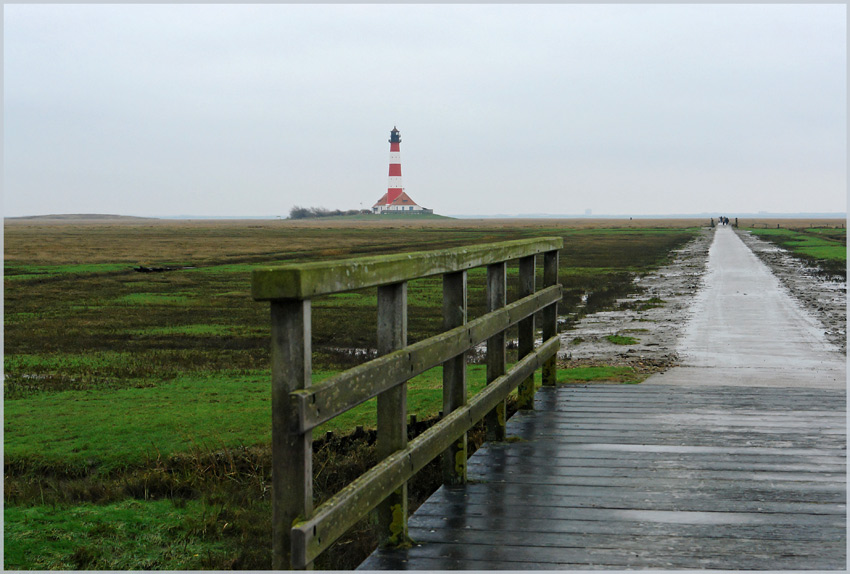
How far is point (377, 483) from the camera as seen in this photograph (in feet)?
12.1

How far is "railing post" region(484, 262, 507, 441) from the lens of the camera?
5.77 metres

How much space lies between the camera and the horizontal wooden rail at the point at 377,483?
3.10m

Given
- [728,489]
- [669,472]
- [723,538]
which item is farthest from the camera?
[669,472]

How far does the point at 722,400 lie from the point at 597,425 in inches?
64.9

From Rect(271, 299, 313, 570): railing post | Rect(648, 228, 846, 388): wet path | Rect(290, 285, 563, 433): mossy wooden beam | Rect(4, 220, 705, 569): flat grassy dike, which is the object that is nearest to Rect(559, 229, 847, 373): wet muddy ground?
Rect(648, 228, 846, 388): wet path

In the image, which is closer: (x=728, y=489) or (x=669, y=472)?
(x=728, y=489)

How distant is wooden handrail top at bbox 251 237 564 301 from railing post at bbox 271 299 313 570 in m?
0.06

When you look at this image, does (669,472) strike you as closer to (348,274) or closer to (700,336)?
(348,274)

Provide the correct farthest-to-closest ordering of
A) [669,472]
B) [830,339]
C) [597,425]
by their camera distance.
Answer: [830,339]
[597,425]
[669,472]

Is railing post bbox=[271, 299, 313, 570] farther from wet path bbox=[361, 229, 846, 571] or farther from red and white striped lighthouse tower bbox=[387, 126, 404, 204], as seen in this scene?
red and white striped lighthouse tower bbox=[387, 126, 404, 204]

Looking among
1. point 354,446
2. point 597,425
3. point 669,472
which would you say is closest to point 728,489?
point 669,472

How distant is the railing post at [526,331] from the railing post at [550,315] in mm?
540

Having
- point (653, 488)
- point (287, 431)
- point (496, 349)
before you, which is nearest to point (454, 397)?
point (496, 349)

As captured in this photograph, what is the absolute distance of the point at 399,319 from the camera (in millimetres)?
3902
